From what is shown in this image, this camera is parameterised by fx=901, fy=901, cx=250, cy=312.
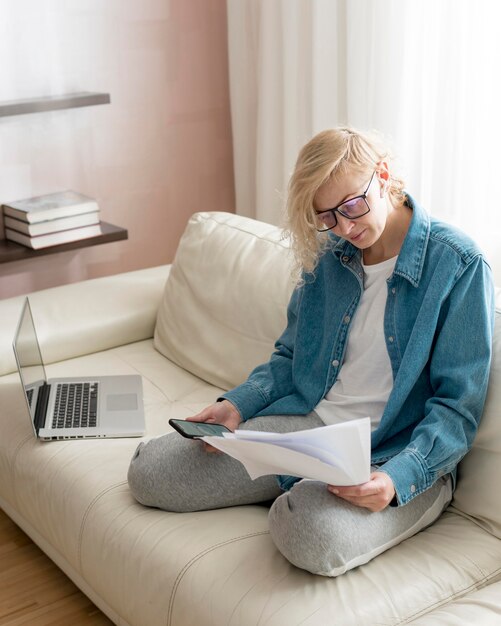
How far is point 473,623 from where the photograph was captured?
4.55 ft

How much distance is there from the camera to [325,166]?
1.60 m

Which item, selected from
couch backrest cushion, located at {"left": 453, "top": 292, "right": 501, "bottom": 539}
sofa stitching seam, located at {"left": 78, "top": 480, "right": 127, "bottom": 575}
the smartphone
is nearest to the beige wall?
sofa stitching seam, located at {"left": 78, "top": 480, "right": 127, "bottom": 575}

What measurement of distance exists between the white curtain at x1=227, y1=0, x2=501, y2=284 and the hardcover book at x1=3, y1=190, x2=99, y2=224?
2.11 ft

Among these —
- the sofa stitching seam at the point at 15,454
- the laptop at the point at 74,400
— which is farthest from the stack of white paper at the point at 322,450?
the sofa stitching seam at the point at 15,454

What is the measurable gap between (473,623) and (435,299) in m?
0.55

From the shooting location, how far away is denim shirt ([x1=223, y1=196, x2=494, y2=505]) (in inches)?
61.9

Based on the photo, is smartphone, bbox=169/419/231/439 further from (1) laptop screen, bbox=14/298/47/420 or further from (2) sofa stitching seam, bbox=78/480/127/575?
(1) laptop screen, bbox=14/298/47/420

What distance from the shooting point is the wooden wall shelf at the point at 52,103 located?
2.88 m

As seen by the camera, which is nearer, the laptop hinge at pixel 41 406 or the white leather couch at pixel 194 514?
the white leather couch at pixel 194 514

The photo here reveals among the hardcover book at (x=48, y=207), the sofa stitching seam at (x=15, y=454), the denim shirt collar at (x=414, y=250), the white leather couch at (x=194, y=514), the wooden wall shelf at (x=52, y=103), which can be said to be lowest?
the sofa stitching seam at (x=15, y=454)

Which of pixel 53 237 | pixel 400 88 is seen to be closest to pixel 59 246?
pixel 53 237

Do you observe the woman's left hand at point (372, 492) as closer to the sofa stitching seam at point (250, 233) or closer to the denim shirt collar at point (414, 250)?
the denim shirt collar at point (414, 250)

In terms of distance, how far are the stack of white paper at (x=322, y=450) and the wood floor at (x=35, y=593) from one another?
0.76m

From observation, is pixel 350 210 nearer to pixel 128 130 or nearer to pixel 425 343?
pixel 425 343
